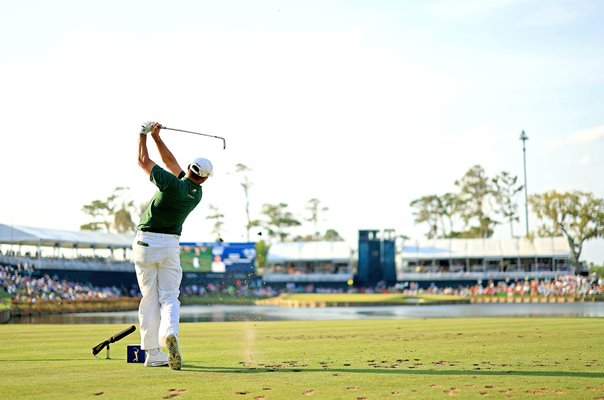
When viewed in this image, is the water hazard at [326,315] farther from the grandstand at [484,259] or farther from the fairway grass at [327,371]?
the grandstand at [484,259]

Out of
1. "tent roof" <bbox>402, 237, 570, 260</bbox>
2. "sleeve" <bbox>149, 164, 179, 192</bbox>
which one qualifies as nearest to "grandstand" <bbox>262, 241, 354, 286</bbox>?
"tent roof" <bbox>402, 237, 570, 260</bbox>

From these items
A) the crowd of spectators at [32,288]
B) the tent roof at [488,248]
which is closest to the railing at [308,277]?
the tent roof at [488,248]

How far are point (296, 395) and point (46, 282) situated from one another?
62410mm

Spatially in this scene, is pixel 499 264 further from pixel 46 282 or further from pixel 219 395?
pixel 219 395

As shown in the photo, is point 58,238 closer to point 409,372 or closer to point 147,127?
point 147,127

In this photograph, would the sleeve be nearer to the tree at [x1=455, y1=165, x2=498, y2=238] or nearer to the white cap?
the white cap

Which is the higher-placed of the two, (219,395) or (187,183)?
(187,183)

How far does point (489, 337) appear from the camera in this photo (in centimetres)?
1603

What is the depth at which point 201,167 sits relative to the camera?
10.6m

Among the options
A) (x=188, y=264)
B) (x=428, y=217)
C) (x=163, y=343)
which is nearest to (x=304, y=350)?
(x=163, y=343)

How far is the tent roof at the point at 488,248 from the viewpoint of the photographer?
100 m

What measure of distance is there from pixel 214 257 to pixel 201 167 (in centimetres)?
7251

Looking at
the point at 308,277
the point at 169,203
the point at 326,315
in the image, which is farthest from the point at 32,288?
the point at 169,203

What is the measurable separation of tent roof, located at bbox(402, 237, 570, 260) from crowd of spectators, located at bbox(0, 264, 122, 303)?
47.4m
